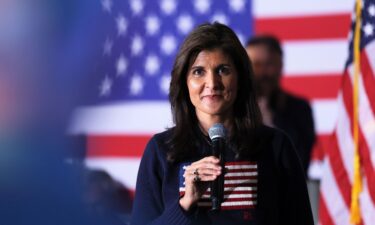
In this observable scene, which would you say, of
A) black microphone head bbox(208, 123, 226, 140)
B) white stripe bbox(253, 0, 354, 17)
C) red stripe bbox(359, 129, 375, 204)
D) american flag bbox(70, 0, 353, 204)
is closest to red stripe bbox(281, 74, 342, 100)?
american flag bbox(70, 0, 353, 204)

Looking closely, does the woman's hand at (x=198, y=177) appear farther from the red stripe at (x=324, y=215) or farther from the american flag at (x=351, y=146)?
the red stripe at (x=324, y=215)

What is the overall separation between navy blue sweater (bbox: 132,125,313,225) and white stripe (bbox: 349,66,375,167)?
163 cm

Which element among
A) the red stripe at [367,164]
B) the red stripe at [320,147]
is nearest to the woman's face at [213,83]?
the red stripe at [367,164]

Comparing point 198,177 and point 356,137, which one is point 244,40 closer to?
point 356,137

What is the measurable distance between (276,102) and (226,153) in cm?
233

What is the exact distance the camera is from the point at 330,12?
19.5 ft

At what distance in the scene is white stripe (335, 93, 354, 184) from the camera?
4023 millimetres

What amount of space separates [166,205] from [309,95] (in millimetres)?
3952

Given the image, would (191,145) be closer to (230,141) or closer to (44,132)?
(230,141)

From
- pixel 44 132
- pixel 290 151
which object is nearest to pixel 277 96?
pixel 290 151

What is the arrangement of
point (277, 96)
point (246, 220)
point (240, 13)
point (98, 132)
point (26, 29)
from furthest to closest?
point (240, 13) → point (277, 96) → point (246, 220) → point (98, 132) → point (26, 29)

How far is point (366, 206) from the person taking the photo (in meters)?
3.79

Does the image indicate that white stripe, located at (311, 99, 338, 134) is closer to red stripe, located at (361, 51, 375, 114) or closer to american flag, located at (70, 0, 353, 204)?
american flag, located at (70, 0, 353, 204)

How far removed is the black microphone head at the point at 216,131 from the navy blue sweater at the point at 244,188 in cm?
11
